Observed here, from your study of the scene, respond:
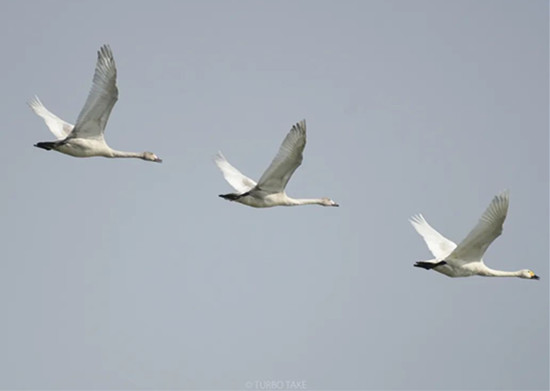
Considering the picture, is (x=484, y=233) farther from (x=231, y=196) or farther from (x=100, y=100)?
(x=100, y=100)

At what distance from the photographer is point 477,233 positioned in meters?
47.0

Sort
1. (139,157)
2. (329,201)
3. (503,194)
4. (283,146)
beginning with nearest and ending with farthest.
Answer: (503,194), (283,146), (139,157), (329,201)

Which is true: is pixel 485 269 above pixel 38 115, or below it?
below

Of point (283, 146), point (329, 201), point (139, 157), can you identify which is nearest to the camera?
point (283, 146)

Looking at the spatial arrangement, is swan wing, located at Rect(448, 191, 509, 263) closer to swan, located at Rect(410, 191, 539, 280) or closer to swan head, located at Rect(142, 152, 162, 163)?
swan, located at Rect(410, 191, 539, 280)

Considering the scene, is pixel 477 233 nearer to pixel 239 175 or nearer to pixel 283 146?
pixel 283 146

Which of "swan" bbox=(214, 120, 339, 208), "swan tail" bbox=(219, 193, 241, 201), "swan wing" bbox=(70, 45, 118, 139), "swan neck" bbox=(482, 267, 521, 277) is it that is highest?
"swan wing" bbox=(70, 45, 118, 139)

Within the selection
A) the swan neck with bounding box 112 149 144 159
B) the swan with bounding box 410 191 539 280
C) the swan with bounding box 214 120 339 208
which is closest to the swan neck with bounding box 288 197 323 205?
the swan with bounding box 214 120 339 208

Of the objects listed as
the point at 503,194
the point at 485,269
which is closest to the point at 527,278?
the point at 485,269

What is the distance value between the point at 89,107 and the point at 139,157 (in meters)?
4.66

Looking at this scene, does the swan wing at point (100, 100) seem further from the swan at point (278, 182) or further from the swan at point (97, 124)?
the swan at point (278, 182)

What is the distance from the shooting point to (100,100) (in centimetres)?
4725

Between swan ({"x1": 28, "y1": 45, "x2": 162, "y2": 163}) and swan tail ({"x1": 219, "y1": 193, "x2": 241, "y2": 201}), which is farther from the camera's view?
swan tail ({"x1": 219, "y1": 193, "x2": 241, "y2": 201})

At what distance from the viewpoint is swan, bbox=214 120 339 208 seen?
48191mm
